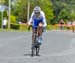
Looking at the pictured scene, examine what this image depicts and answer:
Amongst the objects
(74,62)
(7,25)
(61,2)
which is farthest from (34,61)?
(61,2)

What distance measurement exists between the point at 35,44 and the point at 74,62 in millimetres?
2683

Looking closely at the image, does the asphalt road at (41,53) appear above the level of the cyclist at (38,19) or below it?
below

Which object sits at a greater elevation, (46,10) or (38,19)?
(46,10)

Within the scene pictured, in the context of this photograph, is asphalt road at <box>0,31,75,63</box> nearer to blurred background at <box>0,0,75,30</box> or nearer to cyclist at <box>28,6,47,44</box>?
cyclist at <box>28,6,47,44</box>

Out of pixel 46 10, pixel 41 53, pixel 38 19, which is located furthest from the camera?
pixel 46 10

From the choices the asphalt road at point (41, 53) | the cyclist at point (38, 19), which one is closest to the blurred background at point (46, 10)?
the asphalt road at point (41, 53)

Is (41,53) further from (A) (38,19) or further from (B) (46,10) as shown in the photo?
(B) (46,10)

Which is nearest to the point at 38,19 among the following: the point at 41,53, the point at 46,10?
the point at 41,53

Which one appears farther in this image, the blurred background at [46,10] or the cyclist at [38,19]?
the blurred background at [46,10]

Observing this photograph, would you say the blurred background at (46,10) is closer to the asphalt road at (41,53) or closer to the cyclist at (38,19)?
the asphalt road at (41,53)

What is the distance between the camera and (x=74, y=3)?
337 ft

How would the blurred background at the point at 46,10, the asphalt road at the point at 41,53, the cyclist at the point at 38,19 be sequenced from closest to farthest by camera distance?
the asphalt road at the point at 41,53, the cyclist at the point at 38,19, the blurred background at the point at 46,10

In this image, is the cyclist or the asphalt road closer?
the asphalt road

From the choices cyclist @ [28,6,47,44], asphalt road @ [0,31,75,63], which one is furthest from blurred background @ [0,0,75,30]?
cyclist @ [28,6,47,44]
